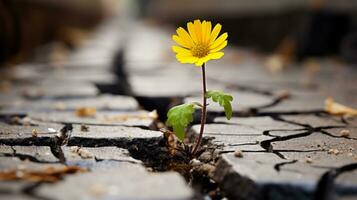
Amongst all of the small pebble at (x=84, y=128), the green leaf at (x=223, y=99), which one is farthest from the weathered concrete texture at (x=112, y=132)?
the green leaf at (x=223, y=99)

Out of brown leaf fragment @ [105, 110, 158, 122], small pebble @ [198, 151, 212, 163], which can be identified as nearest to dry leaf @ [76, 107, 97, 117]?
brown leaf fragment @ [105, 110, 158, 122]

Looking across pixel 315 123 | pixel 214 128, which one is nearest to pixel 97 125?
pixel 214 128

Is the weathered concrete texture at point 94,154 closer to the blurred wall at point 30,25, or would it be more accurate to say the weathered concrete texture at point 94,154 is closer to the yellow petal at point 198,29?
the yellow petal at point 198,29

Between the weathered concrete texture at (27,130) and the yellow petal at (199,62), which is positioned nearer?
the yellow petal at (199,62)

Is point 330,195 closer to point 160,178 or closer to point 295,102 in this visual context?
point 160,178

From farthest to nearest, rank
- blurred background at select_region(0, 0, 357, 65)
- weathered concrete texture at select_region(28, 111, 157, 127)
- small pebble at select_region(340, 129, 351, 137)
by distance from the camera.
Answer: blurred background at select_region(0, 0, 357, 65), weathered concrete texture at select_region(28, 111, 157, 127), small pebble at select_region(340, 129, 351, 137)

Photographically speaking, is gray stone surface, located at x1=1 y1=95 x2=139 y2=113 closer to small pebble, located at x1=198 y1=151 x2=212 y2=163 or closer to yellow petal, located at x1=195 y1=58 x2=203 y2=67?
small pebble, located at x1=198 y1=151 x2=212 y2=163
